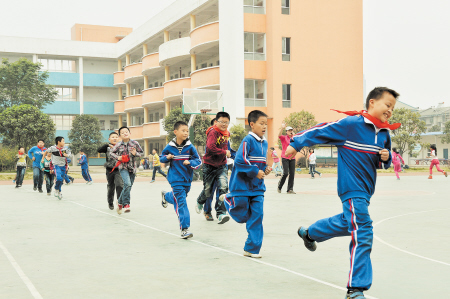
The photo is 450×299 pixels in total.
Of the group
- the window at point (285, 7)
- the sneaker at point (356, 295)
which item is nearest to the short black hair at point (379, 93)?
the sneaker at point (356, 295)

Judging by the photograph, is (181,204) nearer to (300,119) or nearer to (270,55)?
(300,119)

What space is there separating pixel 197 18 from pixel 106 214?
39.3m

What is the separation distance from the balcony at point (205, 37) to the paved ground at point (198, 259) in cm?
3188

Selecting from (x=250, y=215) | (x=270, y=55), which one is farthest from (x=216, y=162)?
(x=270, y=55)

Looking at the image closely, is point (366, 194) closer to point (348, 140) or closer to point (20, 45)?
point (348, 140)

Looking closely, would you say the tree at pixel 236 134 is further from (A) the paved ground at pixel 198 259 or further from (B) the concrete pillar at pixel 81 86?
(B) the concrete pillar at pixel 81 86

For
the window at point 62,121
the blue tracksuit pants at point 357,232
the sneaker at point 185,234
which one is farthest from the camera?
the window at point 62,121

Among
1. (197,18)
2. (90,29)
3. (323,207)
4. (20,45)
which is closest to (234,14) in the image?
(197,18)

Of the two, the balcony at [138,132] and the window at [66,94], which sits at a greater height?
the window at [66,94]

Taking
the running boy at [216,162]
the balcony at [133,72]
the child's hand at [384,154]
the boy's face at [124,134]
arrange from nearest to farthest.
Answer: the child's hand at [384,154] → the running boy at [216,162] → the boy's face at [124,134] → the balcony at [133,72]

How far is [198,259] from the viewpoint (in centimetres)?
607

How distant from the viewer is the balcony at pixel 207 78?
134ft

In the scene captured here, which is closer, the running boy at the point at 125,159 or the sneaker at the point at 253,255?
the sneaker at the point at 253,255

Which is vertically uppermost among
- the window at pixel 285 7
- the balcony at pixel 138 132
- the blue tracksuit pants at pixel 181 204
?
the window at pixel 285 7
